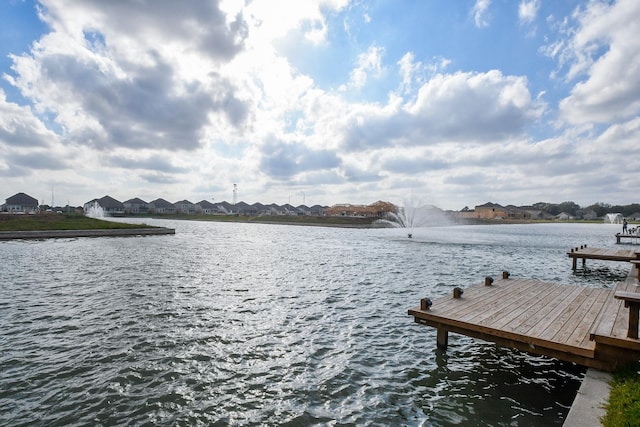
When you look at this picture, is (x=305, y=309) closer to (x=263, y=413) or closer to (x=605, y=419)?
(x=263, y=413)

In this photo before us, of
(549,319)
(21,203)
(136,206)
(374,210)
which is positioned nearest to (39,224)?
(549,319)

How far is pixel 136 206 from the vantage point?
16762cm

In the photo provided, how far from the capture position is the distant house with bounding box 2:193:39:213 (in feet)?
355

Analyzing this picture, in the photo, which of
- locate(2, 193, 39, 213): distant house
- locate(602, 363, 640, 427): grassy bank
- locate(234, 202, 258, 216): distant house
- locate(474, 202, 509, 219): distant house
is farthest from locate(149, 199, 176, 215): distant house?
locate(602, 363, 640, 427): grassy bank

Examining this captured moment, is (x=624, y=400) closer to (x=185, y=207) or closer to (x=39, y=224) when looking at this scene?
(x=39, y=224)

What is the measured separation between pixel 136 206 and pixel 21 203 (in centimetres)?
5757

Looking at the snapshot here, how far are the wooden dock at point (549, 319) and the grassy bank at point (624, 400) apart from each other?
1.00ft

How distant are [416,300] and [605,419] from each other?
9.04 metres

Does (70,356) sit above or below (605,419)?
below

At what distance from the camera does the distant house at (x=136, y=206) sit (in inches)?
6467

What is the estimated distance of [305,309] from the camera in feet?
40.4

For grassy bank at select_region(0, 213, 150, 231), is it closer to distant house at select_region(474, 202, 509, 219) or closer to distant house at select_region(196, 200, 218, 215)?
distant house at select_region(196, 200, 218, 215)

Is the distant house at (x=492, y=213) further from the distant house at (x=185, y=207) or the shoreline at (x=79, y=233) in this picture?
the shoreline at (x=79, y=233)

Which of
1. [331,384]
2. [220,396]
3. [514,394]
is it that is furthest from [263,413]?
[514,394]
